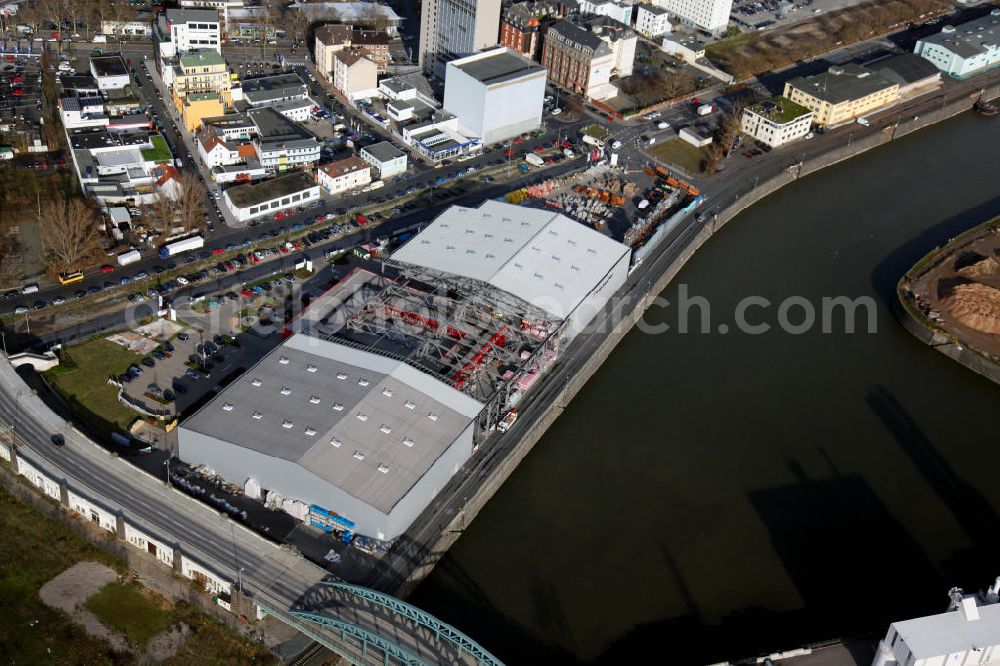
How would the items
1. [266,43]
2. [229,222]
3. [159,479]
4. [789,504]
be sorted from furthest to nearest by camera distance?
[266,43]
[229,222]
[789,504]
[159,479]

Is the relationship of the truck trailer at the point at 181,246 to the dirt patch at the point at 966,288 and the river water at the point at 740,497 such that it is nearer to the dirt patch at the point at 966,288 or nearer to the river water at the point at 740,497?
the river water at the point at 740,497

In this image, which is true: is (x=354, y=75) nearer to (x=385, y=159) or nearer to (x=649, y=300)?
(x=385, y=159)

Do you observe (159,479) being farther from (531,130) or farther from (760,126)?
(760,126)

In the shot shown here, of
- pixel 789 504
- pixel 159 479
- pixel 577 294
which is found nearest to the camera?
pixel 159 479

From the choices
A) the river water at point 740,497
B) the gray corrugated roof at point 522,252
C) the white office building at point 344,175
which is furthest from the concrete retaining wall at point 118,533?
the white office building at point 344,175

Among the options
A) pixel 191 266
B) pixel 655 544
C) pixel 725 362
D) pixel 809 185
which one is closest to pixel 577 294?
pixel 725 362

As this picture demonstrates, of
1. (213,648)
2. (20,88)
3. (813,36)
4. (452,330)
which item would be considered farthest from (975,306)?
(20,88)
